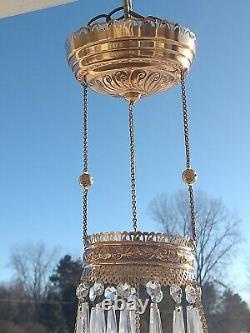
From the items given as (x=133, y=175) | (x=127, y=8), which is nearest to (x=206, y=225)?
(x=133, y=175)

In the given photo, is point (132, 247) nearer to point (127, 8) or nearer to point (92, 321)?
point (92, 321)

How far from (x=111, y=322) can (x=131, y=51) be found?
38 centimetres

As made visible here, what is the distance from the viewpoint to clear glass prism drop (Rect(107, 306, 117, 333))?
758 millimetres

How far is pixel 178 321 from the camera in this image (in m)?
0.75

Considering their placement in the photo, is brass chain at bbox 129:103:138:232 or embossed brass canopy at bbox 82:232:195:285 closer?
embossed brass canopy at bbox 82:232:195:285

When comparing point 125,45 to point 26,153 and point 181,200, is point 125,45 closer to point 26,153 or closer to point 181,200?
point 181,200

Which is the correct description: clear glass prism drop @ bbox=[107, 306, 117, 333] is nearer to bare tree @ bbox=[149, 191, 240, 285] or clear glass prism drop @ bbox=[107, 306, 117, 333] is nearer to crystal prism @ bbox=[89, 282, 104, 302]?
crystal prism @ bbox=[89, 282, 104, 302]

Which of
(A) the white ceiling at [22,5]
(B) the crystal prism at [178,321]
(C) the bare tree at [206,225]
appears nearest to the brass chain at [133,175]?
(B) the crystal prism at [178,321]

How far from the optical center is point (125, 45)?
815 millimetres

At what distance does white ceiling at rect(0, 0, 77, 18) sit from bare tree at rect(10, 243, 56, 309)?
148cm

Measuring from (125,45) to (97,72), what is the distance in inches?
3.2

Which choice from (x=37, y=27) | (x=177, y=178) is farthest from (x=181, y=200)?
(x=37, y=27)

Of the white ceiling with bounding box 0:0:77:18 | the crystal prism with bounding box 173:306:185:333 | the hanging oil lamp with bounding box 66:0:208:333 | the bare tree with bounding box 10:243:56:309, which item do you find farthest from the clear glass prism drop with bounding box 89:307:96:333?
the bare tree with bounding box 10:243:56:309

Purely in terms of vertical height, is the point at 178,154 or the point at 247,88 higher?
the point at 247,88
